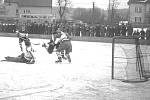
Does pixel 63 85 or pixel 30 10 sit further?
pixel 30 10

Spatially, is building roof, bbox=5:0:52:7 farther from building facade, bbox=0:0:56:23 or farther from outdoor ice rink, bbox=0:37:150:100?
outdoor ice rink, bbox=0:37:150:100

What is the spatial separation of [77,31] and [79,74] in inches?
763

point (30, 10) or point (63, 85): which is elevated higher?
point (30, 10)

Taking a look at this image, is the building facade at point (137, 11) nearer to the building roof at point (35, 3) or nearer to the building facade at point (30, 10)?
the building facade at point (30, 10)

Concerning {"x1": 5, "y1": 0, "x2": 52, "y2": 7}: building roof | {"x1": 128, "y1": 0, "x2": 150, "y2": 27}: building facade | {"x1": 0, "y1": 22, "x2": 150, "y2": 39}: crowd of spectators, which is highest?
{"x1": 5, "y1": 0, "x2": 52, "y2": 7}: building roof

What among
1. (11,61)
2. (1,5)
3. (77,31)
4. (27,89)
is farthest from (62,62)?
(1,5)

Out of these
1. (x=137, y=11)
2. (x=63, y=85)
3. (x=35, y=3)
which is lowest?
(x=63, y=85)

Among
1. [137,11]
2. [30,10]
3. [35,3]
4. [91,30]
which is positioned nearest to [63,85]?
[91,30]

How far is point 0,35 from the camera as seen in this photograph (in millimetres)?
32750

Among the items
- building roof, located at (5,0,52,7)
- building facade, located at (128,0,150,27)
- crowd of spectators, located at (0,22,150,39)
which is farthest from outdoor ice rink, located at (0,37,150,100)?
building roof, located at (5,0,52,7)

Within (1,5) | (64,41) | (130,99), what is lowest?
(130,99)

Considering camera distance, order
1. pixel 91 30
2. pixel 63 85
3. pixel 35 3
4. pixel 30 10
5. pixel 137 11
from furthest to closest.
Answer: pixel 35 3
pixel 30 10
pixel 137 11
pixel 91 30
pixel 63 85

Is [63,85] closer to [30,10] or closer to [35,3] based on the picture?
[30,10]

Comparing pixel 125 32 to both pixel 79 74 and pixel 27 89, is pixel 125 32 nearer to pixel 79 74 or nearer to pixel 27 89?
pixel 79 74
